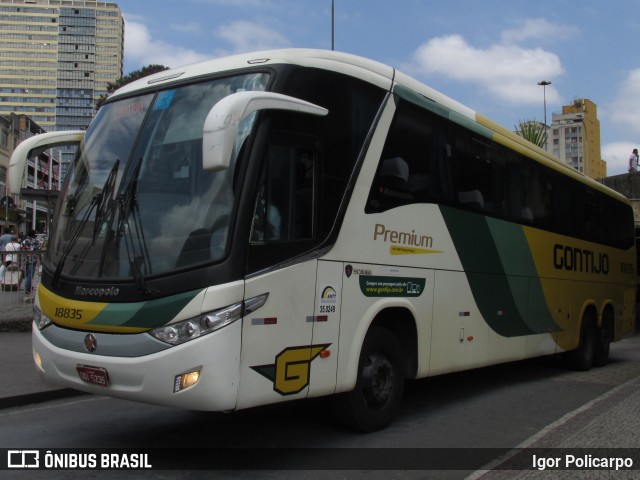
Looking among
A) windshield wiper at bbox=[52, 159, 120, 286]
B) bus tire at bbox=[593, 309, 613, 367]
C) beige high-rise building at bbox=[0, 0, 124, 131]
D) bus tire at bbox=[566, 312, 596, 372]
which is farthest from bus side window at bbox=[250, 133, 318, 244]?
beige high-rise building at bbox=[0, 0, 124, 131]

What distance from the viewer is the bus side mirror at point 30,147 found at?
18.4 feet

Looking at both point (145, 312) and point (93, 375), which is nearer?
point (145, 312)

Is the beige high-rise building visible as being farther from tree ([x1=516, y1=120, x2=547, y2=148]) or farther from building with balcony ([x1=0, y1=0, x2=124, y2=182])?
tree ([x1=516, y1=120, x2=547, y2=148])

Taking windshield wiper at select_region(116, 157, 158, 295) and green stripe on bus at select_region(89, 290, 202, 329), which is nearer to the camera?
green stripe on bus at select_region(89, 290, 202, 329)

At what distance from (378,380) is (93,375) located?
103 inches

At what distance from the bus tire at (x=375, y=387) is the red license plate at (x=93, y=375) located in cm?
211

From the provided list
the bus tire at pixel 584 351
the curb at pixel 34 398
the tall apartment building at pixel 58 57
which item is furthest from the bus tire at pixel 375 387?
the tall apartment building at pixel 58 57

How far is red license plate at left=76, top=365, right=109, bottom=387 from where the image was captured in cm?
454

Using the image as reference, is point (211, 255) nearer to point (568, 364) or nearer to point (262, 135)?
point (262, 135)

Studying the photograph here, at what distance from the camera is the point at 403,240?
20.5ft

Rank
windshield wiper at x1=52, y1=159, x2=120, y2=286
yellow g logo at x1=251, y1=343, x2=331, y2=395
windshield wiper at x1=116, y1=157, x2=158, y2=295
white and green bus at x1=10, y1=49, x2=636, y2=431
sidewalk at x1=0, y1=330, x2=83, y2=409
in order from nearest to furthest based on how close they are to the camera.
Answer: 1. white and green bus at x1=10, y1=49, x2=636, y2=431
2. windshield wiper at x1=116, y1=157, x2=158, y2=295
3. yellow g logo at x1=251, y1=343, x2=331, y2=395
4. windshield wiper at x1=52, y1=159, x2=120, y2=286
5. sidewalk at x1=0, y1=330, x2=83, y2=409

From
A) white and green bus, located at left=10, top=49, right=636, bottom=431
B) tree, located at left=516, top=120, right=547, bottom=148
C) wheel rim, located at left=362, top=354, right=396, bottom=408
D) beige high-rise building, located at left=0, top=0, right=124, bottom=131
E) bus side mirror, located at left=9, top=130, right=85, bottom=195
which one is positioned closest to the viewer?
white and green bus, located at left=10, top=49, right=636, bottom=431

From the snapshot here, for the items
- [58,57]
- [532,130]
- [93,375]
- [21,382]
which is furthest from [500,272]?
[58,57]

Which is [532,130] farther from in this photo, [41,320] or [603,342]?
[41,320]
